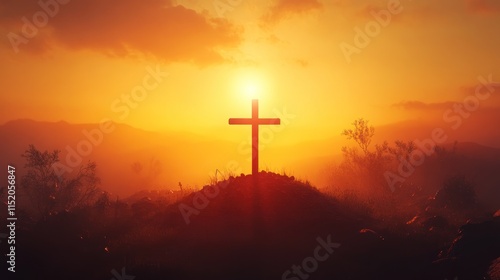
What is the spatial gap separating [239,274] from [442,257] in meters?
6.78

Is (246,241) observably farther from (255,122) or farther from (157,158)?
(157,158)

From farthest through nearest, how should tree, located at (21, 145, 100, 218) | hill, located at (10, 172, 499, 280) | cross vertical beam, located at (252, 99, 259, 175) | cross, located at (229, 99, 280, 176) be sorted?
tree, located at (21, 145, 100, 218) < cross, located at (229, 99, 280, 176) < cross vertical beam, located at (252, 99, 259, 175) < hill, located at (10, 172, 499, 280)

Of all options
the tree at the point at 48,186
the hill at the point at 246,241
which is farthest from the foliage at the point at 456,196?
the tree at the point at 48,186

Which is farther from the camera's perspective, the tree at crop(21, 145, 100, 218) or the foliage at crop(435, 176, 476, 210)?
the tree at crop(21, 145, 100, 218)

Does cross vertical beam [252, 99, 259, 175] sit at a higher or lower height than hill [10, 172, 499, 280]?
A: higher

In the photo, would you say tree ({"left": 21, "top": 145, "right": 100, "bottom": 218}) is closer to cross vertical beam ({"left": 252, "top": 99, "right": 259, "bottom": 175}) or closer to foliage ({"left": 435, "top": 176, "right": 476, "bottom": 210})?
cross vertical beam ({"left": 252, "top": 99, "right": 259, "bottom": 175})

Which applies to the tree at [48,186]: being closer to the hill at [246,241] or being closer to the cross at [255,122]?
the hill at [246,241]

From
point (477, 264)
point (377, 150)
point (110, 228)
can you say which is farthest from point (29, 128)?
point (477, 264)

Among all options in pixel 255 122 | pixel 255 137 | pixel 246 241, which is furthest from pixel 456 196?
pixel 246 241

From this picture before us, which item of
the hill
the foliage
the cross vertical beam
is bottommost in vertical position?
the hill

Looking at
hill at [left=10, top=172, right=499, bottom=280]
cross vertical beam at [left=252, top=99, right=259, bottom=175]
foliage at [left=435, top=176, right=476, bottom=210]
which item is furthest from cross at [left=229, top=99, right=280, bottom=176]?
foliage at [left=435, top=176, right=476, bottom=210]

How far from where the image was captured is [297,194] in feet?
64.1

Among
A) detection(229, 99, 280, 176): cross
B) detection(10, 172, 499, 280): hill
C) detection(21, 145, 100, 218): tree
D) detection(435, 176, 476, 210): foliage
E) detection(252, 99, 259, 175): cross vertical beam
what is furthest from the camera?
detection(21, 145, 100, 218): tree

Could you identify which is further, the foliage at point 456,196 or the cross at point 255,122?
the foliage at point 456,196
